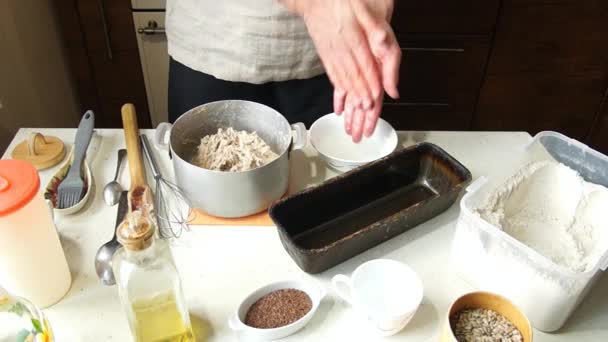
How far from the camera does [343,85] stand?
844 millimetres

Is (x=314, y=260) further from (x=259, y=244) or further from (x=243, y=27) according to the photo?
(x=243, y=27)

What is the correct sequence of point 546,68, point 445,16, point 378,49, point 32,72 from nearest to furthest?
1. point 378,49
2. point 32,72
3. point 445,16
4. point 546,68

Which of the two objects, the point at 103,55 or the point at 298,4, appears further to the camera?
the point at 103,55

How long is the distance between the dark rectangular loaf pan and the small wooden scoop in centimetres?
20

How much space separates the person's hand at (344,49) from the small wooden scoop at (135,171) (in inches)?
12.9

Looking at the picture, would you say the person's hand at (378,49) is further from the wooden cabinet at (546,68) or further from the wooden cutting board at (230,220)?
the wooden cabinet at (546,68)

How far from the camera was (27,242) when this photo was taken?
659mm

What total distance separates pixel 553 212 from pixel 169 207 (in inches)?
22.8

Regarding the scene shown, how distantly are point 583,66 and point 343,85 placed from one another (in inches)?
48.7

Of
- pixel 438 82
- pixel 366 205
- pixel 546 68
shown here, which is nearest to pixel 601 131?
pixel 546 68

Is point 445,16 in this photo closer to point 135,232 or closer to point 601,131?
point 601,131

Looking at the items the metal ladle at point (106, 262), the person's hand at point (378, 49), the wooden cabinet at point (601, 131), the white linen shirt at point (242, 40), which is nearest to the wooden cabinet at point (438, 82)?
the wooden cabinet at point (601, 131)

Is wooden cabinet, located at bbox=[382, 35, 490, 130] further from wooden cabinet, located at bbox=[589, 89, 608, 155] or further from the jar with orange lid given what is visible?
the jar with orange lid

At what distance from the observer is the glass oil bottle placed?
0.60 metres
